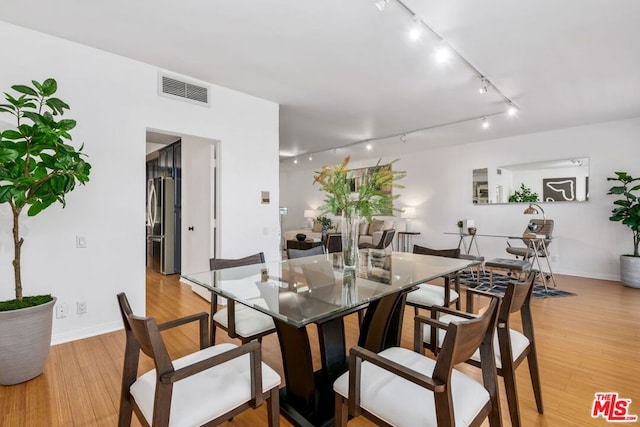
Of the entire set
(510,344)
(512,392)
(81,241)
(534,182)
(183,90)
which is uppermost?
(183,90)

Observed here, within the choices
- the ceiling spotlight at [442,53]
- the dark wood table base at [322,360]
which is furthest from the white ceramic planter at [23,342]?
the ceiling spotlight at [442,53]

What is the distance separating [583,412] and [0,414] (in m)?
3.40

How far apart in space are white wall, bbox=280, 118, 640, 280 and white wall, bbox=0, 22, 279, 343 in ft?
18.1

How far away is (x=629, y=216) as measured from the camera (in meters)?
4.71

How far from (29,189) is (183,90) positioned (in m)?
1.83

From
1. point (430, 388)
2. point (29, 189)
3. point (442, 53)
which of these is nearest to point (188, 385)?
point (430, 388)

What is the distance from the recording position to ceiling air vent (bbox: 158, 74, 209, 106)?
325 centimetres

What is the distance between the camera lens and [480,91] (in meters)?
3.70

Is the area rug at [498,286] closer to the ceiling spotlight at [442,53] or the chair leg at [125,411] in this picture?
the ceiling spotlight at [442,53]

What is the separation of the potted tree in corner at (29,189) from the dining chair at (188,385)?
4.38 feet

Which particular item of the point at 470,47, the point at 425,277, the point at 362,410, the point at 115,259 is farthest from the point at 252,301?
the point at 470,47

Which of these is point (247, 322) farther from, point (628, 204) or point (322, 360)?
point (628, 204)

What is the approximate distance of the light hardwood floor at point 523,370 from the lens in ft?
5.79

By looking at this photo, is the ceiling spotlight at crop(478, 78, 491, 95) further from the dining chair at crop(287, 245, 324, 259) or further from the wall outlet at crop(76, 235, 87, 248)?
the wall outlet at crop(76, 235, 87, 248)
